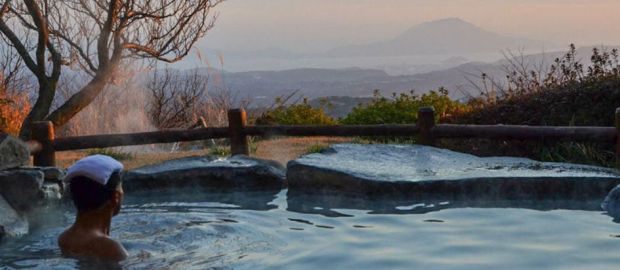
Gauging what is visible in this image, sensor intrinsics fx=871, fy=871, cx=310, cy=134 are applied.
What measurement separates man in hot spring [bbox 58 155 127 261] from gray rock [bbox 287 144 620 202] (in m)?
2.90

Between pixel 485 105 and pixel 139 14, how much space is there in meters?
5.21

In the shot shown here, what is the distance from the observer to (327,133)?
9.86 meters

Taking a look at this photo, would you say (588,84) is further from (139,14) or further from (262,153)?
(139,14)

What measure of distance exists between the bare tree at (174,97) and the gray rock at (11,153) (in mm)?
9879

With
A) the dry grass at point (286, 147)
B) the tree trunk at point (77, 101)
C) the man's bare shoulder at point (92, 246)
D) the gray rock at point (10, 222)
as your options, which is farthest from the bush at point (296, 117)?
the man's bare shoulder at point (92, 246)

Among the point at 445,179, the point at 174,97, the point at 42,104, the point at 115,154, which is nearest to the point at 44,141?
the point at 115,154

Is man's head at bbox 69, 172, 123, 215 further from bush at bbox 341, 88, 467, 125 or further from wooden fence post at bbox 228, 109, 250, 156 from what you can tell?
bush at bbox 341, 88, 467, 125

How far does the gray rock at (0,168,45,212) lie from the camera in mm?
6879

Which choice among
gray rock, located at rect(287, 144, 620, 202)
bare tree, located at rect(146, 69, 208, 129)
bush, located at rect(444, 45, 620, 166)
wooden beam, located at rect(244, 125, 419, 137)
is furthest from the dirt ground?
bare tree, located at rect(146, 69, 208, 129)

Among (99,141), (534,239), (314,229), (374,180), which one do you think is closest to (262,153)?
(99,141)

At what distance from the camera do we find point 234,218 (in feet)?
22.1

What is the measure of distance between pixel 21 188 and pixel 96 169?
96.0 inches

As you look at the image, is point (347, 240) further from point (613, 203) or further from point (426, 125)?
point (426, 125)

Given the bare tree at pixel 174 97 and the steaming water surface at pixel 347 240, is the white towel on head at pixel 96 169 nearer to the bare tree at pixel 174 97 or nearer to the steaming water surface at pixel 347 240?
the steaming water surface at pixel 347 240
